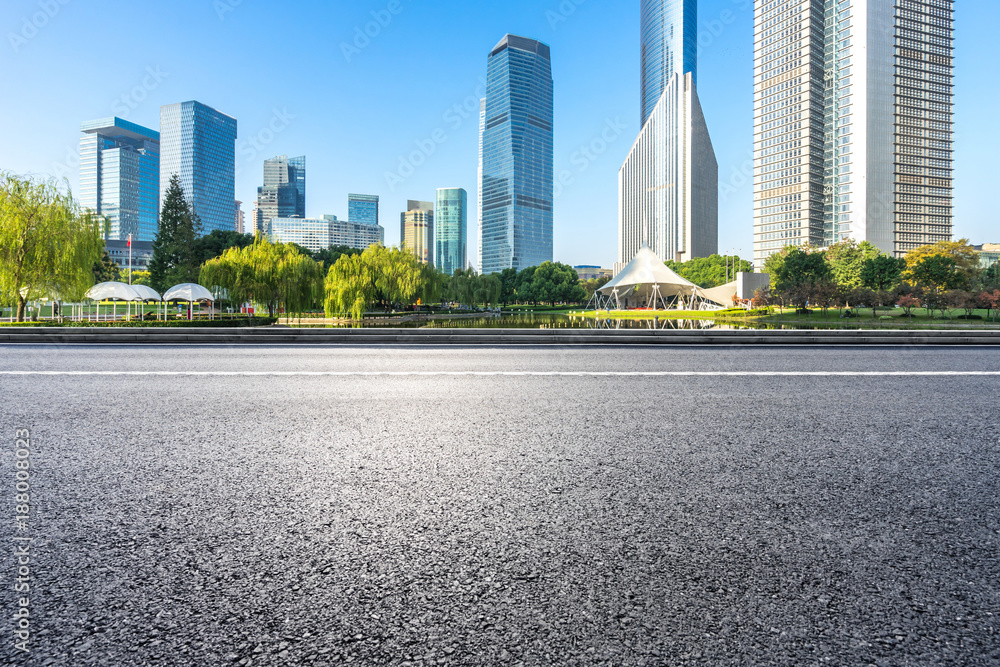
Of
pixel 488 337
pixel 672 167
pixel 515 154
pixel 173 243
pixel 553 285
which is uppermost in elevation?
pixel 515 154

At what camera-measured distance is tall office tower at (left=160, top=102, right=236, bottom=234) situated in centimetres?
18312

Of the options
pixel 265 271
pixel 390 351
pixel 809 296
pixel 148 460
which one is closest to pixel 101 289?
pixel 265 271

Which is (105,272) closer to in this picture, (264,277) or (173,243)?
(173,243)

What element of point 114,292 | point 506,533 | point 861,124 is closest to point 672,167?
point 861,124

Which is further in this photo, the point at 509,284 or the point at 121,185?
the point at 121,185

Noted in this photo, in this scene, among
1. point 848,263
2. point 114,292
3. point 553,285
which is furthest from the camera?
point 553,285

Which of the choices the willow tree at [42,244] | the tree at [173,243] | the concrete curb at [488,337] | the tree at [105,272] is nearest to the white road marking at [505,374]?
the concrete curb at [488,337]

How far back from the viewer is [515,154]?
18675 cm

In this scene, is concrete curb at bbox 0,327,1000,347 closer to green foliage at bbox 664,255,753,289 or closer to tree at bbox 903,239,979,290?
tree at bbox 903,239,979,290

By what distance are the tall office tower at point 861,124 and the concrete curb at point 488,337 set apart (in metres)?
133

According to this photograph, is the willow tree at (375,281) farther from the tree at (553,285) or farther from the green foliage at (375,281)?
the tree at (553,285)

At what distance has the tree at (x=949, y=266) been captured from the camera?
58.9 metres

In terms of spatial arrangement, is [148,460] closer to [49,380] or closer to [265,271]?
[49,380]

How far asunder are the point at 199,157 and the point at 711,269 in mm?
175346
